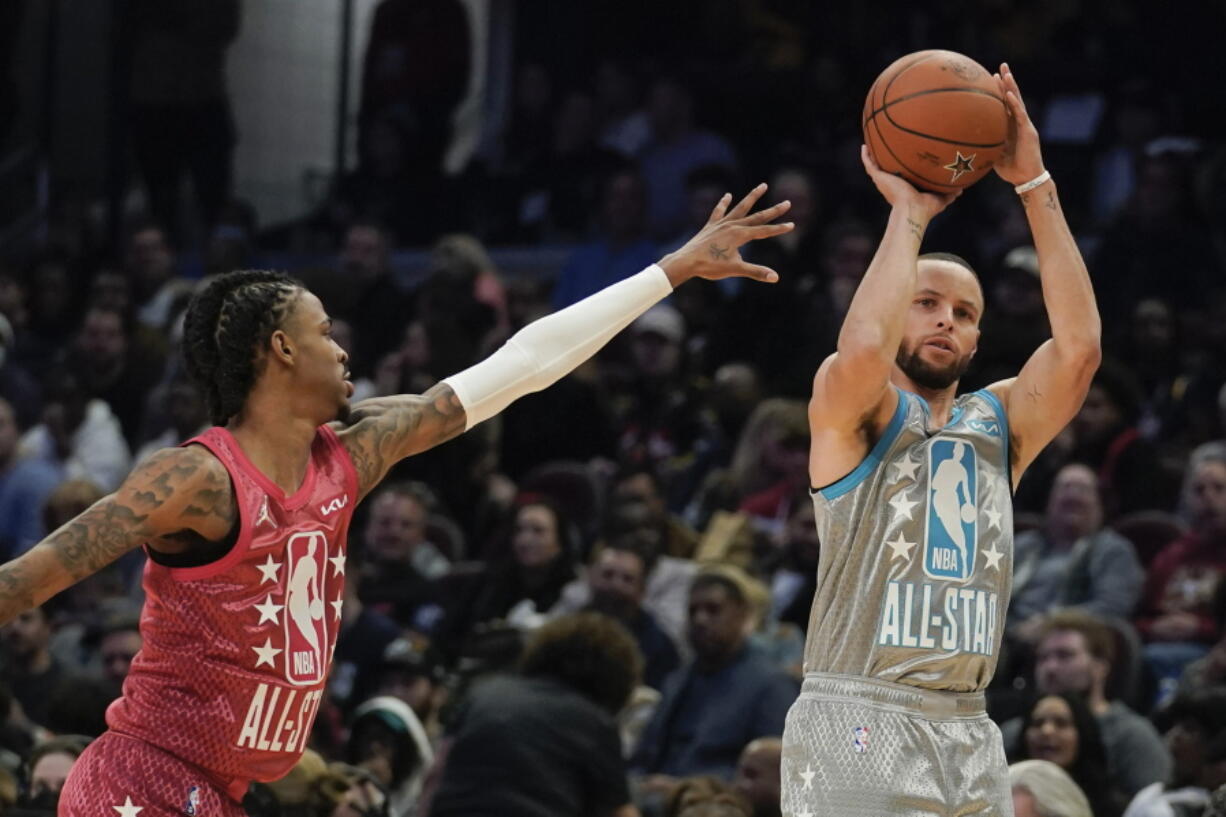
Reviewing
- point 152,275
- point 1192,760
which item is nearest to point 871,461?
point 1192,760

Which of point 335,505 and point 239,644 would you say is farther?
point 335,505

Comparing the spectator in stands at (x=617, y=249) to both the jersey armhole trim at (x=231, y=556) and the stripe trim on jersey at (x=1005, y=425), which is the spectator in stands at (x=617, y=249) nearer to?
the stripe trim on jersey at (x=1005, y=425)

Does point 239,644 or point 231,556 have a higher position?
point 231,556

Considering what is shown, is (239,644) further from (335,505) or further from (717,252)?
(717,252)

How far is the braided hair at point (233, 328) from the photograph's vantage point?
4.72 m

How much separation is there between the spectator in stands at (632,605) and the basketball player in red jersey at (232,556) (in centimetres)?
454

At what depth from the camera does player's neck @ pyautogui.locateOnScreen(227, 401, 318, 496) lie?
15.4 feet

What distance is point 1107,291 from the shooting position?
37.1 ft

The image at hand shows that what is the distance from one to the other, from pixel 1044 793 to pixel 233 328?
333 centimetres

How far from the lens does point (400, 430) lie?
16.3ft

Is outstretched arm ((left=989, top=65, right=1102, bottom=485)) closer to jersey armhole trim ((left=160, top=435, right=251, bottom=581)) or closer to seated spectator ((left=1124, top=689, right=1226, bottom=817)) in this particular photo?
jersey armhole trim ((left=160, top=435, right=251, bottom=581))

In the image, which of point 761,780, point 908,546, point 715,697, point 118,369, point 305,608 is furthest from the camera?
point 118,369

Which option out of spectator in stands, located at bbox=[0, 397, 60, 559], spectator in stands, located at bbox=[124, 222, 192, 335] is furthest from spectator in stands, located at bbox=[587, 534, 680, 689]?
spectator in stands, located at bbox=[124, 222, 192, 335]

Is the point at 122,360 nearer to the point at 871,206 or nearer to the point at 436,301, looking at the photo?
the point at 436,301
